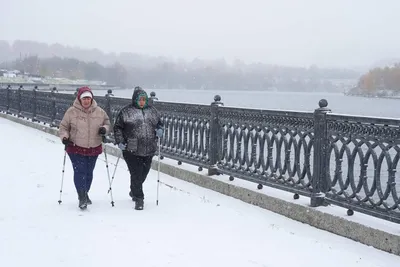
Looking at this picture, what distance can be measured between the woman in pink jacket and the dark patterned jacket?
0.73 ft

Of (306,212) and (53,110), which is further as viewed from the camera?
(53,110)

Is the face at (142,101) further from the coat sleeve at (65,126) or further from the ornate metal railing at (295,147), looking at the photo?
the ornate metal railing at (295,147)

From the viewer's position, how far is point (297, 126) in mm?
7852

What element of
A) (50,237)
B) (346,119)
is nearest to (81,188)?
(50,237)

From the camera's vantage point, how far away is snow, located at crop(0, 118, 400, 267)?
591cm

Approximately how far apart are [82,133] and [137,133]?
29.5 inches

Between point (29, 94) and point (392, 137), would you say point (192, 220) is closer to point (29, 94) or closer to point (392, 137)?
point (392, 137)

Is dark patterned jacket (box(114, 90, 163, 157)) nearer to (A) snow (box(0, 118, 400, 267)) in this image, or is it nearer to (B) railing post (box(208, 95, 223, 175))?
(A) snow (box(0, 118, 400, 267))

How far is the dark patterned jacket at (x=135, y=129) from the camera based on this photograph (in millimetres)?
8102

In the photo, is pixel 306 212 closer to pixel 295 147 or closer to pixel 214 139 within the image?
pixel 295 147

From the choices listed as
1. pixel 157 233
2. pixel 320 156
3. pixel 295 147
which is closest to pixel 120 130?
pixel 157 233

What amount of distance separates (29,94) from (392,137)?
62.9 feet

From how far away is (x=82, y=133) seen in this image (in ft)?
26.4

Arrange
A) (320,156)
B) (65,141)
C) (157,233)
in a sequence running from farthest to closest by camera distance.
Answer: (65,141)
(320,156)
(157,233)
